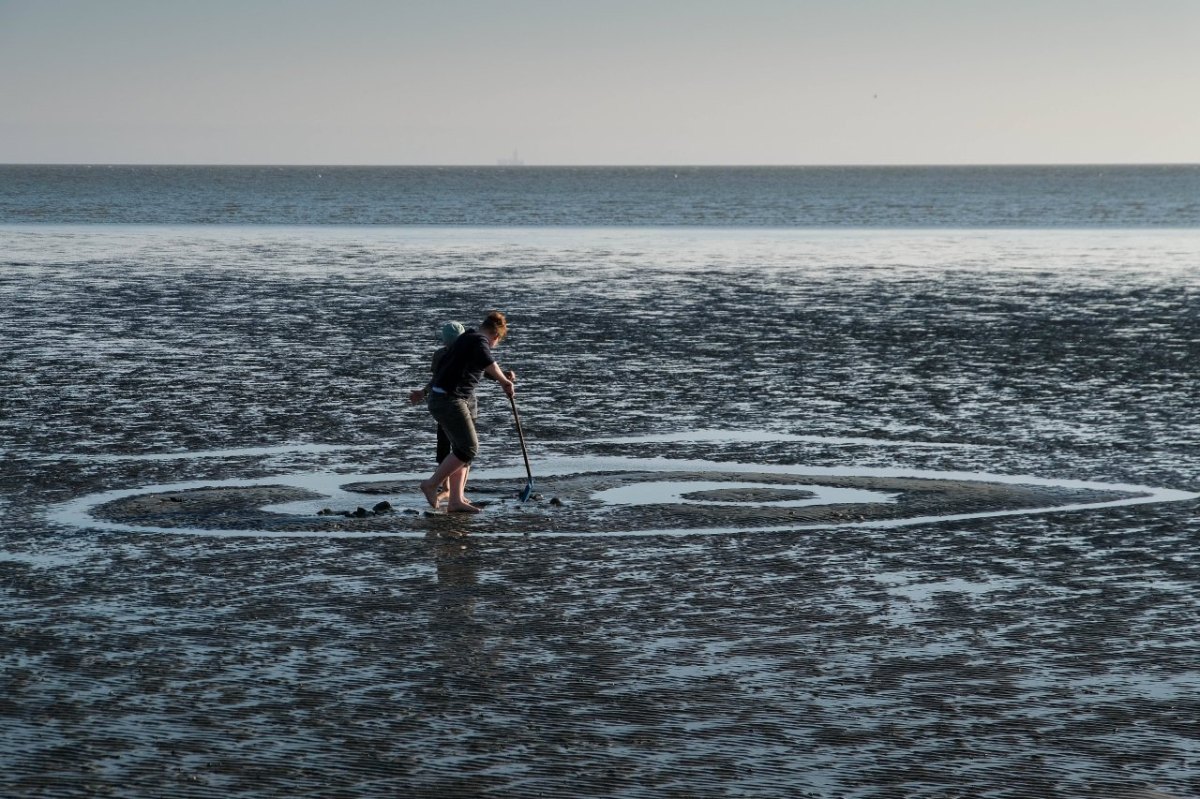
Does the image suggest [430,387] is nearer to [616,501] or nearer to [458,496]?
[458,496]

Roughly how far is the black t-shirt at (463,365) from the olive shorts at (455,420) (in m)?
0.07

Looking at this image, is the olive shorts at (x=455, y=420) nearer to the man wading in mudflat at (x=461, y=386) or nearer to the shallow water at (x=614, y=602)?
the man wading in mudflat at (x=461, y=386)

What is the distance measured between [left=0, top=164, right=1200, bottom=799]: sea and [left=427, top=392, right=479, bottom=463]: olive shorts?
1.88ft

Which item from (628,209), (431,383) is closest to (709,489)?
(431,383)

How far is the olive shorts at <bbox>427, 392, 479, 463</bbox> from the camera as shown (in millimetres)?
12352

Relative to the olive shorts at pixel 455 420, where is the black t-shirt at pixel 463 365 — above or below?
above

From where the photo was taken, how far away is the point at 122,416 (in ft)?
55.7

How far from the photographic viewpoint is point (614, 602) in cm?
940

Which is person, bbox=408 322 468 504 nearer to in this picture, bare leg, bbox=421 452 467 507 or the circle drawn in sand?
bare leg, bbox=421 452 467 507

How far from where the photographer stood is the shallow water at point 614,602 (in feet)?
22.0

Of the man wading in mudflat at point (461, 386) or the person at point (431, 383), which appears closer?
the man wading in mudflat at point (461, 386)

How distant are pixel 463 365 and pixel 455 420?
0.41 m

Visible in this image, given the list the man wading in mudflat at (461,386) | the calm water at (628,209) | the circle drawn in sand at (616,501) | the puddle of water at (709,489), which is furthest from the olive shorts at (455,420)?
the calm water at (628,209)

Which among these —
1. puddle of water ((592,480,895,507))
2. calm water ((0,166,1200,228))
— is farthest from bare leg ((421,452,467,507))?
calm water ((0,166,1200,228))
